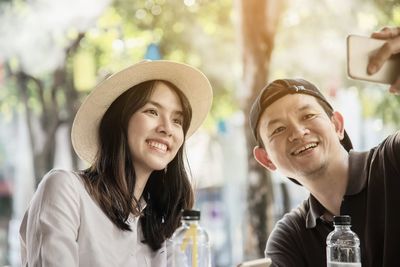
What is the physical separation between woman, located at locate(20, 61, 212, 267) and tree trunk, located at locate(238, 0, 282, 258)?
2.73 m

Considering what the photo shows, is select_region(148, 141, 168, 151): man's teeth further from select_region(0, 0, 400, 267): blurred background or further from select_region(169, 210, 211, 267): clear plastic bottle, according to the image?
select_region(0, 0, 400, 267): blurred background

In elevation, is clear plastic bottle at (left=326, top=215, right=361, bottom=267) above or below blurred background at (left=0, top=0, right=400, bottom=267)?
below

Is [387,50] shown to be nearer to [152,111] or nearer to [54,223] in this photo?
[152,111]

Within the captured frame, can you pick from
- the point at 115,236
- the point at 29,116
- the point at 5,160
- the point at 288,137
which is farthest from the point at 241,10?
the point at 115,236

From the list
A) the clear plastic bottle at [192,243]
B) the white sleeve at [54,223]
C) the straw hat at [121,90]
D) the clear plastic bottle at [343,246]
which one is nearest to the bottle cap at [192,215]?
the clear plastic bottle at [192,243]

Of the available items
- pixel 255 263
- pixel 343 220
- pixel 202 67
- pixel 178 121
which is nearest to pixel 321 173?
pixel 343 220

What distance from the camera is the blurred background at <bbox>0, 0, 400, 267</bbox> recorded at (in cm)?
451

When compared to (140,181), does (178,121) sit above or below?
above

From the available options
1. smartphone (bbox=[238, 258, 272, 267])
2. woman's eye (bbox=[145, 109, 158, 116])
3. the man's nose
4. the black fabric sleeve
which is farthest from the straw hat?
smartphone (bbox=[238, 258, 272, 267])

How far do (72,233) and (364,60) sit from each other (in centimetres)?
88

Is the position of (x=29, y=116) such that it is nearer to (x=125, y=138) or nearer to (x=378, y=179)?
(x=125, y=138)

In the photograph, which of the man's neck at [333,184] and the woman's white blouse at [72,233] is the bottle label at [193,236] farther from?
the man's neck at [333,184]

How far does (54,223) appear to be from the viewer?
1300 mm

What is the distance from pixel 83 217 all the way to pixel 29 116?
12.3 ft
